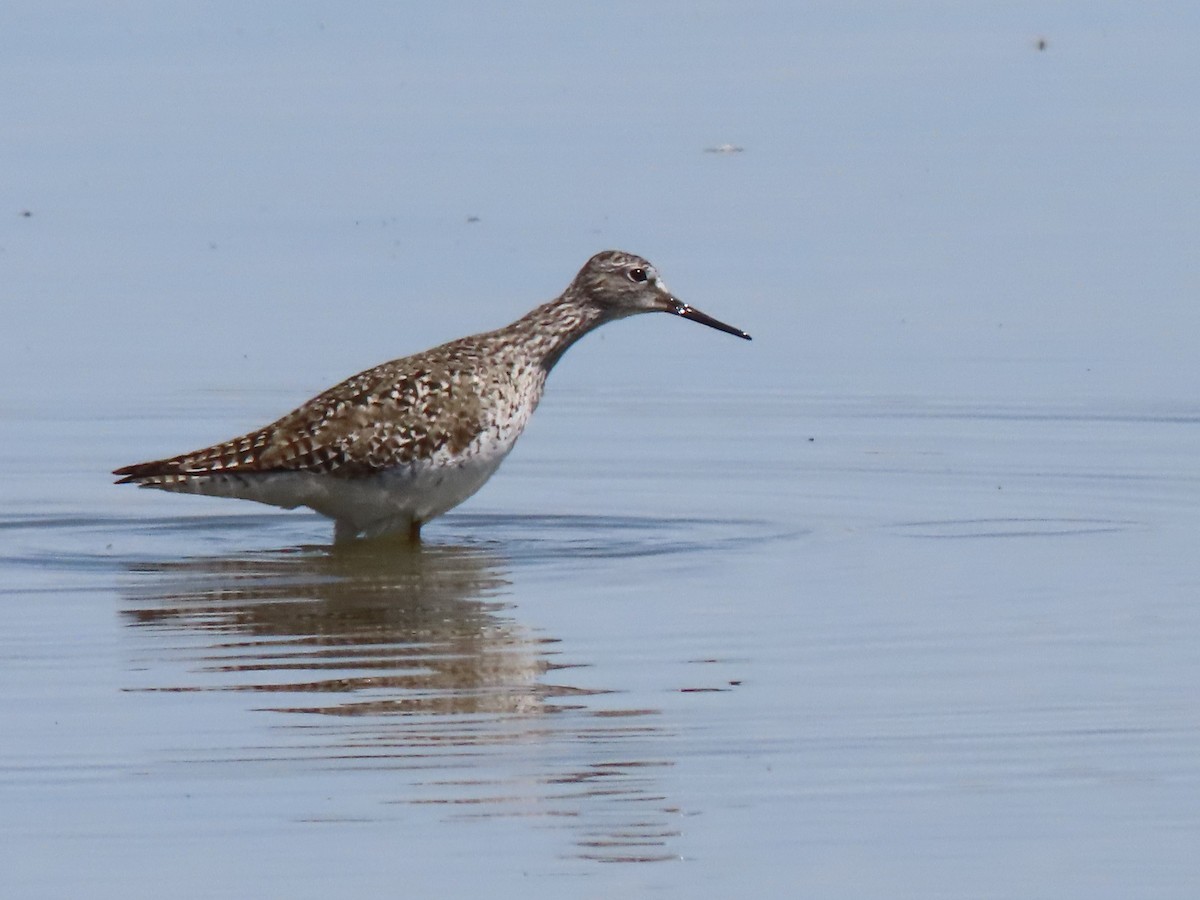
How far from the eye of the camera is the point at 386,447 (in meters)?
12.3

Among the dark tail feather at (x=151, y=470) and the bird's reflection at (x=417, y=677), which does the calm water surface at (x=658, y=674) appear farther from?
the dark tail feather at (x=151, y=470)

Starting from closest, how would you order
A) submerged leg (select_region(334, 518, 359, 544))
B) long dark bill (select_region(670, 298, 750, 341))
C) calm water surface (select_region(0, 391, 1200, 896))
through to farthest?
calm water surface (select_region(0, 391, 1200, 896)), submerged leg (select_region(334, 518, 359, 544)), long dark bill (select_region(670, 298, 750, 341))

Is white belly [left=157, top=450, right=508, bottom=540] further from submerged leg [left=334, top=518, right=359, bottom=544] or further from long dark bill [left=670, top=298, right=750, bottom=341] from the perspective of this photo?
long dark bill [left=670, top=298, right=750, bottom=341]

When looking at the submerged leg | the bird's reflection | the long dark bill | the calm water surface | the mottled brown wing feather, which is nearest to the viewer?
the calm water surface

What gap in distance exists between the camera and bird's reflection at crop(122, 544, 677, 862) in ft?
26.6

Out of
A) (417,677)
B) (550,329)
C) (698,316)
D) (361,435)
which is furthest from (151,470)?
(417,677)

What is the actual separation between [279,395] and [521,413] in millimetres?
2763

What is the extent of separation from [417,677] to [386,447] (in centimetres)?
261

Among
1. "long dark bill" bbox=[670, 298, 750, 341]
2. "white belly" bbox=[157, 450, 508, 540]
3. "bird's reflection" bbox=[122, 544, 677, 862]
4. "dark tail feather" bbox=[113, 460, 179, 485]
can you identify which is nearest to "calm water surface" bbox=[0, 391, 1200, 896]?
"bird's reflection" bbox=[122, 544, 677, 862]

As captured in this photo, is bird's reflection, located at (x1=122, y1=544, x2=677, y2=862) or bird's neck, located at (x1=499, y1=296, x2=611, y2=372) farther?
bird's neck, located at (x1=499, y1=296, x2=611, y2=372)

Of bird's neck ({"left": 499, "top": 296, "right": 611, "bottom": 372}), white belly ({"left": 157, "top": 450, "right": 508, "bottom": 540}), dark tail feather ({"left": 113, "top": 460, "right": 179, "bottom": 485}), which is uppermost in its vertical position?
bird's neck ({"left": 499, "top": 296, "right": 611, "bottom": 372})

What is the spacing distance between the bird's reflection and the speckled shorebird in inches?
10.0

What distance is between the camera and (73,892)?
23.6 ft

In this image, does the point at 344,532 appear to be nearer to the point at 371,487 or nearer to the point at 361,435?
the point at 371,487
